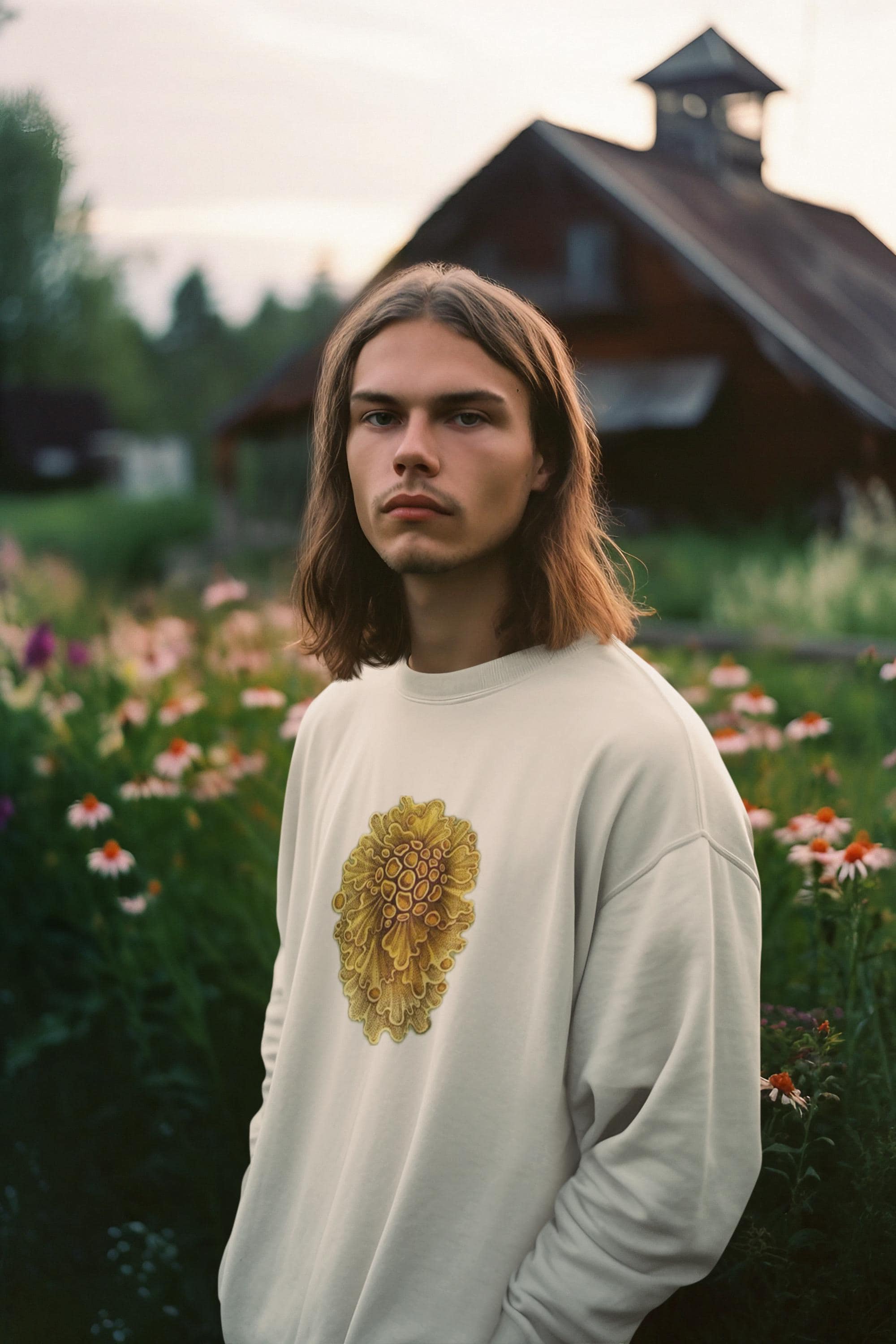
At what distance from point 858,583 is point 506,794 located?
6.37m

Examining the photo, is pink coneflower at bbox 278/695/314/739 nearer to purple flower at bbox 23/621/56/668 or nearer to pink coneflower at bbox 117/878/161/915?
pink coneflower at bbox 117/878/161/915

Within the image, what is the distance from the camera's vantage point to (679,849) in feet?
4.50

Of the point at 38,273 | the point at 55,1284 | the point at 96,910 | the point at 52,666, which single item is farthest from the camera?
the point at 38,273

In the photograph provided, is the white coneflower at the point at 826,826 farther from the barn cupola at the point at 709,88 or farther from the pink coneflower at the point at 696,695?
the barn cupola at the point at 709,88

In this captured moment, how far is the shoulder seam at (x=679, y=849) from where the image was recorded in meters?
1.37

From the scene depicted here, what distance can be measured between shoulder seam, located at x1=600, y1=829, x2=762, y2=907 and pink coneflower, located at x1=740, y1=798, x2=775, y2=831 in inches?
36.0

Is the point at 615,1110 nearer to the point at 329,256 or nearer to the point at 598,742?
the point at 598,742

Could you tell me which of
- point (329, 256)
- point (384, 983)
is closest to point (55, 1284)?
point (384, 983)

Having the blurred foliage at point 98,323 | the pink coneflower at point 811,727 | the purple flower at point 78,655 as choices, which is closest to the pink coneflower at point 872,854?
the pink coneflower at point 811,727

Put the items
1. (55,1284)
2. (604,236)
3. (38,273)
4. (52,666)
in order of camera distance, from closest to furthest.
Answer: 1. (55,1284)
2. (52,666)
3. (604,236)
4. (38,273)

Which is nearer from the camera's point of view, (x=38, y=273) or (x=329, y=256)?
(x=38, y=273)

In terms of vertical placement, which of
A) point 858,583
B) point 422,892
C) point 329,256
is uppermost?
point 329,256

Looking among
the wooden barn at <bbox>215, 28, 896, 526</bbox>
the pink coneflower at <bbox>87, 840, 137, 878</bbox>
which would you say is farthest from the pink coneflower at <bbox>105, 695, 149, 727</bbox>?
the wooden barn at <bbox>215, 28, 896, 526</bbox>

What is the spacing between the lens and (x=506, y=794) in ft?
4.97
